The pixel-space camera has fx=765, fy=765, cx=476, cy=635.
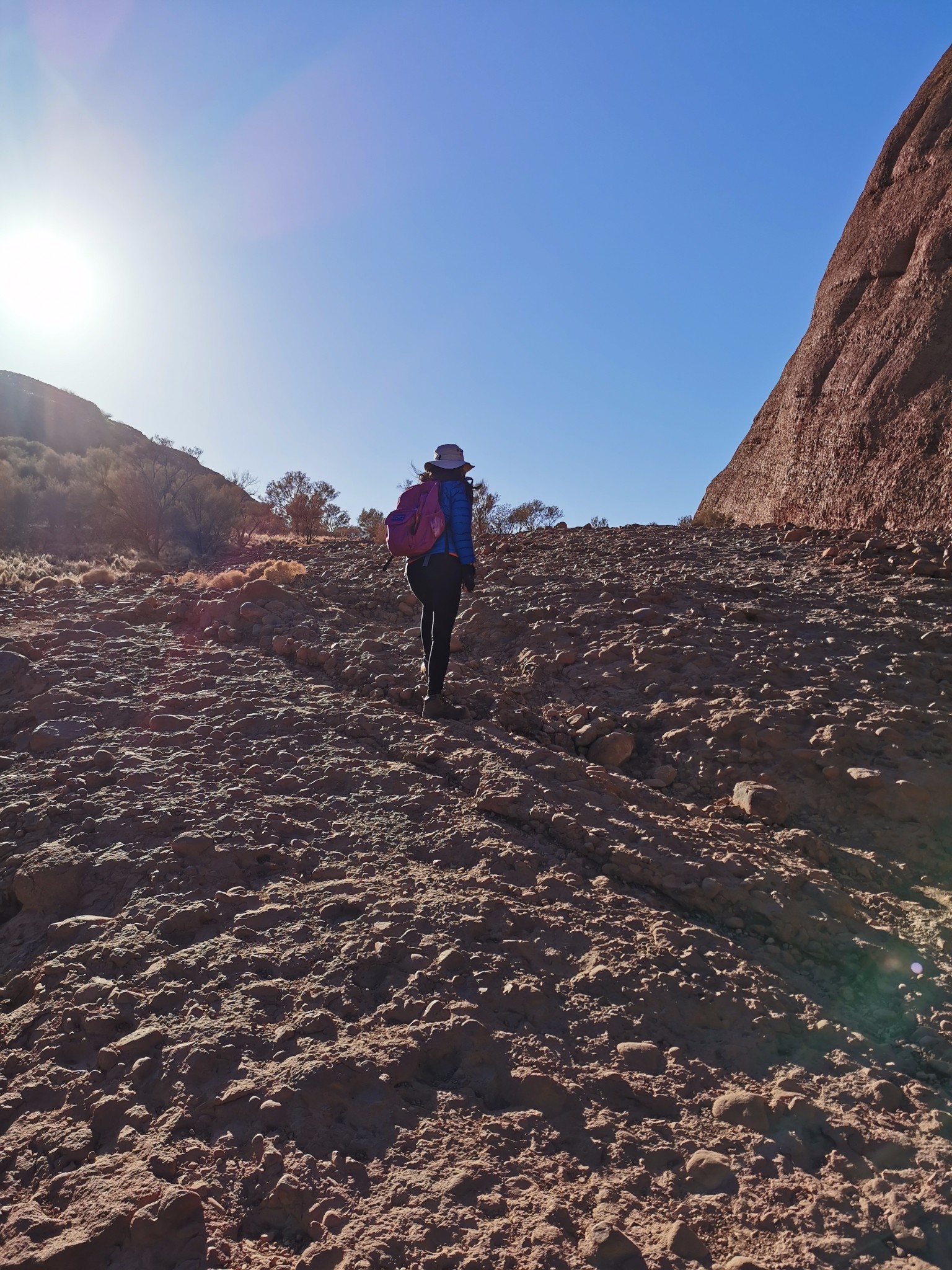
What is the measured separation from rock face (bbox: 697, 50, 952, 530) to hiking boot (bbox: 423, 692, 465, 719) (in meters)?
5.66

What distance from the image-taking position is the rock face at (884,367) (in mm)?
8141

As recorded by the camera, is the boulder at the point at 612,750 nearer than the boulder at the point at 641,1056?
No

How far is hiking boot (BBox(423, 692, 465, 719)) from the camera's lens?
474cm

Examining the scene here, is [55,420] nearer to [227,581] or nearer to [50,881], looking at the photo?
[227,581]

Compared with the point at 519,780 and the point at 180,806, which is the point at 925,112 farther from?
the point at 180,806

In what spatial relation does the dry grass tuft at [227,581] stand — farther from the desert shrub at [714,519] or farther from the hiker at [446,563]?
the desert shrub at [714,519]

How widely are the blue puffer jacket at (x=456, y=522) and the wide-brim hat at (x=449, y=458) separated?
0.10m

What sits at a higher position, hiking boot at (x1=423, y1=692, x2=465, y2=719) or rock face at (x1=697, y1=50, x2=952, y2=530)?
rock face at (x1=697, y1=50, x2=952, y2=530)

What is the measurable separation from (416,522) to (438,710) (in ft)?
3.80

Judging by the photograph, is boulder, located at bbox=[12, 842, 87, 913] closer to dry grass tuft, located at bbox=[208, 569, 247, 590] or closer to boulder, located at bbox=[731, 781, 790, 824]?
boulder, located at bbox=[731, 781, 790, 824]

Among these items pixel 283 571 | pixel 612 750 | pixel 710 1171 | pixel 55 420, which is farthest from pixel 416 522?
pixel 55 420

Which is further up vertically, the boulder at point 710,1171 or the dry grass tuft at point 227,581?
the dry grass tuft at point 227,581

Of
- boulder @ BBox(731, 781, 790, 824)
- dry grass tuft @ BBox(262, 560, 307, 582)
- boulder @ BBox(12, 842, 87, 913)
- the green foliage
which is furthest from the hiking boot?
the green foliage

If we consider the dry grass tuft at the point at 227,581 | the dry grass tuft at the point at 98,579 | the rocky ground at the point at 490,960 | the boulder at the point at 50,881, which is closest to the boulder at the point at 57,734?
the rocky ground at the point at 490,960
